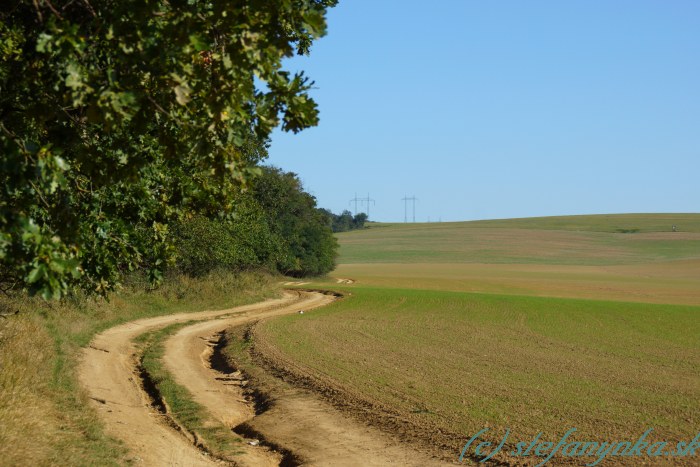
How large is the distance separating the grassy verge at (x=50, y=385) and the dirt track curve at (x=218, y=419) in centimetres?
47

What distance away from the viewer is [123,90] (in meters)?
7.03

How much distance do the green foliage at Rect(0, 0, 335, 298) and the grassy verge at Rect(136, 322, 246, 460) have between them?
452cm

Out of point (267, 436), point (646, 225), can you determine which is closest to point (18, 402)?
point (267, 436)

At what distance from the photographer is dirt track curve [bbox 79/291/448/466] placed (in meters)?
11.1

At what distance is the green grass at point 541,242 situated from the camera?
10894 centimetres

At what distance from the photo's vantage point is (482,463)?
1030 centimetres

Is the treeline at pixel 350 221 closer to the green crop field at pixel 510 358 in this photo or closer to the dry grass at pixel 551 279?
the dry grass at pixel 551 279

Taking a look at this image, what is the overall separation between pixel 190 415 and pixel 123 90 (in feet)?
27.1

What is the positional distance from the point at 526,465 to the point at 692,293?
55.6 meters

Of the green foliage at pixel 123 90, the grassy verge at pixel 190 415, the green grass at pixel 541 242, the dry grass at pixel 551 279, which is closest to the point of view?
the green foliage at pixel 123 90

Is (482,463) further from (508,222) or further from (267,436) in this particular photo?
(508,222)

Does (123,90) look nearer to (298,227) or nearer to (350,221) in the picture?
(298,227)

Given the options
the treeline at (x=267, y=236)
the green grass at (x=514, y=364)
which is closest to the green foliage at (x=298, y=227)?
the treeline at (x=267, y=236)

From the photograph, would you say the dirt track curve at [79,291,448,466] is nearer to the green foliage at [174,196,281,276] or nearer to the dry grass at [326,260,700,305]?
the green foliage at [174,196,281,276]
